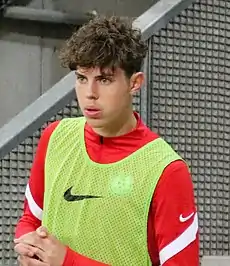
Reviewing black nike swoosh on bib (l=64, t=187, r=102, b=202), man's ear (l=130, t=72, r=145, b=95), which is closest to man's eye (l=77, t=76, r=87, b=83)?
man's ear (l=130, t=72, r=145, b=95)

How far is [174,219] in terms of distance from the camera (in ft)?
6.20

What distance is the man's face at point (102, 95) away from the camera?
1896 millimetres

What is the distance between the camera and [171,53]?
387 cm

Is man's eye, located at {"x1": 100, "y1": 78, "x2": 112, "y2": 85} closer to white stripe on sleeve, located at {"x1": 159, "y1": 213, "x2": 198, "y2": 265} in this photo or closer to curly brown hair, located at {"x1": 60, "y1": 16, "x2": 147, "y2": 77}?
curly brown hair, located at {"x1": 60, "y1": 16, "x2": 147, "y2": 77}

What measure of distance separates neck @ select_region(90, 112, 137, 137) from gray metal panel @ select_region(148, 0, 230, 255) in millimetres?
1795

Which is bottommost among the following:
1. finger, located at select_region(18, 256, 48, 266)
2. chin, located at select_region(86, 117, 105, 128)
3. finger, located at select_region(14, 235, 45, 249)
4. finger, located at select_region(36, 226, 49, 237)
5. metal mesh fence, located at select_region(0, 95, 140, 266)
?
metal mesh fence, located at select_region(0, 95, 140, 266)

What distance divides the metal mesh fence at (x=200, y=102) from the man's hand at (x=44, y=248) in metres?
1.93

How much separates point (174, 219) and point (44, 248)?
1.03ft

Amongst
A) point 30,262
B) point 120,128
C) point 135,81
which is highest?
point 135,81

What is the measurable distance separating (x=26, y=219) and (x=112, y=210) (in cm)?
28

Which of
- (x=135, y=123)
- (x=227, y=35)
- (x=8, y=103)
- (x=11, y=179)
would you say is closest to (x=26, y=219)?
(x=135, y=123)

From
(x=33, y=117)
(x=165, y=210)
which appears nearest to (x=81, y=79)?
(x=165, y=210)

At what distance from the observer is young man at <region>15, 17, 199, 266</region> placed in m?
1.89

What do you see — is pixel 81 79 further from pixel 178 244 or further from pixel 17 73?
pixel 17 73
